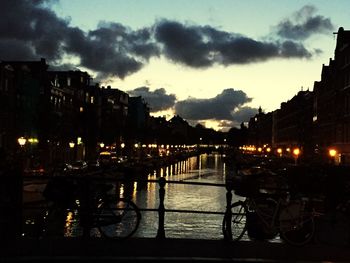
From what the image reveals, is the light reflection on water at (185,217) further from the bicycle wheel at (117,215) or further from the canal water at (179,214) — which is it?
the bicycle wheel at (117,215)

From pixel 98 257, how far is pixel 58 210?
394cm

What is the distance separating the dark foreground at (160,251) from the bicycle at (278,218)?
364 mm

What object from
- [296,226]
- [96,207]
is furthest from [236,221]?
[96,207]

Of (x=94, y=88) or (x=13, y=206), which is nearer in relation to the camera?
(x=13, y=206)

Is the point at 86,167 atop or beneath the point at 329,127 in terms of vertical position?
beneath

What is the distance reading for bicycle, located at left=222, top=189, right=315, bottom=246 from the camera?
13195mm

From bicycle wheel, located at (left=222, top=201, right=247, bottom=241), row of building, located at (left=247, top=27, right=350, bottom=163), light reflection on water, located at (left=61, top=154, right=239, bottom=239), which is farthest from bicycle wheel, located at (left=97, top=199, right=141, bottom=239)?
row of building, located at (left=247, top=27, right=350, bottom=163)

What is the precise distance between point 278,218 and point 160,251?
3.26 m

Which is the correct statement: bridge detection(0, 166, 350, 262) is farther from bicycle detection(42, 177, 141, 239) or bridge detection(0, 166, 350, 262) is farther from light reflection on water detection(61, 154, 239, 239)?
light reflection on water detection(61, 154, 239, 239)

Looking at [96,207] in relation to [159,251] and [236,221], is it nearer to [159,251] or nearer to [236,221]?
[159,251]

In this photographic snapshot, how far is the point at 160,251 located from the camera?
38.1 feet

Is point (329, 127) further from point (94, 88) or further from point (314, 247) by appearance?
point (314, 247)

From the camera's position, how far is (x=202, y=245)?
12367mm

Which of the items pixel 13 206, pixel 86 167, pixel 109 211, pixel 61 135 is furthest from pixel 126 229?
pixel 61 135
